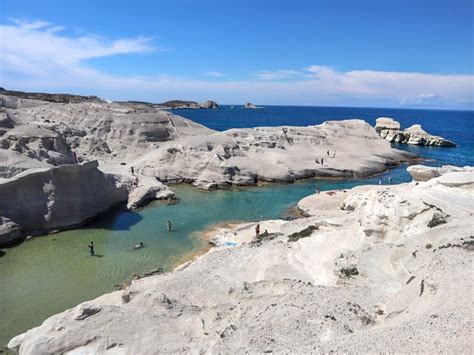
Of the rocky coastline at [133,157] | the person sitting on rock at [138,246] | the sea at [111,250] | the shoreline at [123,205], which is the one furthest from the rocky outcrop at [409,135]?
the person sitting on rock at [138,246]

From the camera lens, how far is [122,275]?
75.3 ft

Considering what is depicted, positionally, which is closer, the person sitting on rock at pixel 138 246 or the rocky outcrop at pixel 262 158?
the person sitting on rock at pixel 138 246

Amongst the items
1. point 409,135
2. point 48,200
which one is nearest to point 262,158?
point 48,200

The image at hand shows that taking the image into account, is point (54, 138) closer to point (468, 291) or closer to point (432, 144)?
point (468, 291)

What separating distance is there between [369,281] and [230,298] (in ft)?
17.3

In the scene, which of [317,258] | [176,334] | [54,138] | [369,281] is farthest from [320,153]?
[176,334]

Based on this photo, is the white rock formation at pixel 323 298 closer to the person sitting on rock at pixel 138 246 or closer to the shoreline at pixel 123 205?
the person sitting on rock at pixel 138 246

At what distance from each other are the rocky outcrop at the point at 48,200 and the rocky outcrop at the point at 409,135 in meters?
69.7

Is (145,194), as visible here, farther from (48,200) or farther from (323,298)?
(323,298)

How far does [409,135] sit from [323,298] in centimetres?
8009

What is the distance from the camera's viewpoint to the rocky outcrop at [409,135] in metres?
83.3

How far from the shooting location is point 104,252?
2606cm

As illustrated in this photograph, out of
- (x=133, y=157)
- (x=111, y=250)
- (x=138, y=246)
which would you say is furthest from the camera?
(x=133, y=157)

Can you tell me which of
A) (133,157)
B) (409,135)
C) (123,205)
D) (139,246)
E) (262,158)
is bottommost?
(139,246)
